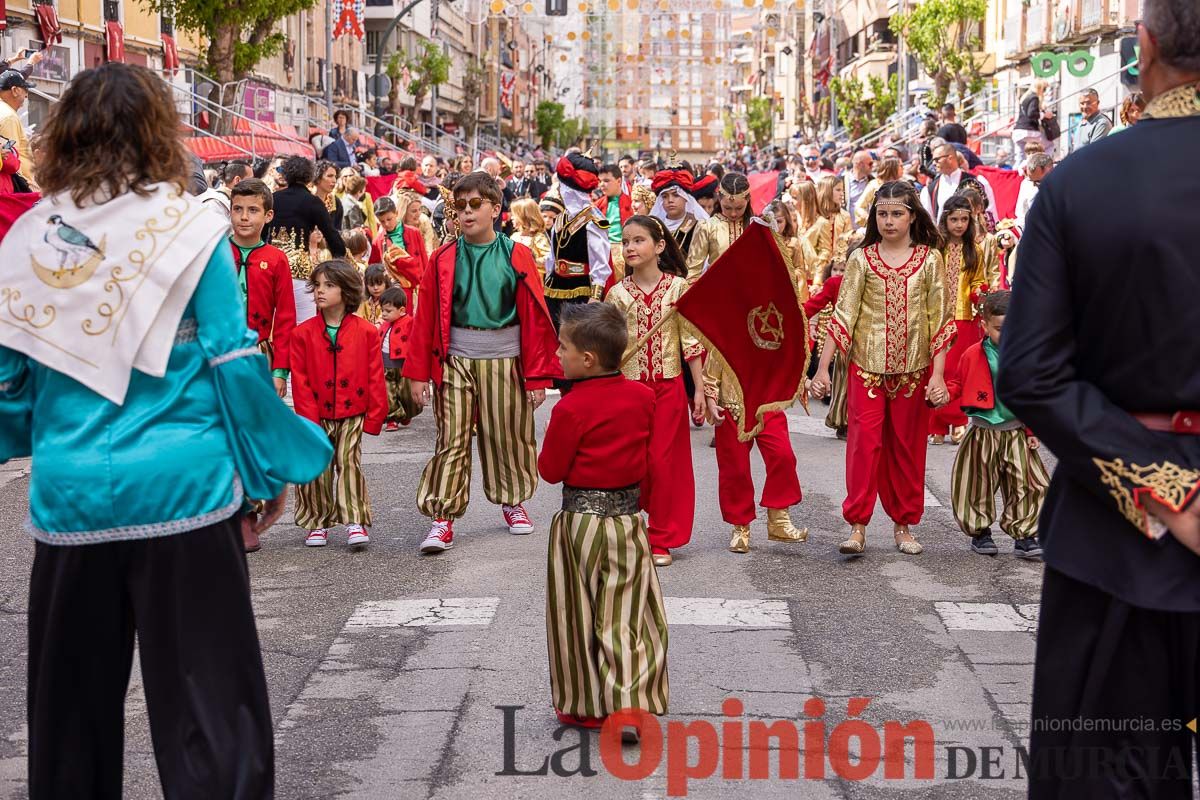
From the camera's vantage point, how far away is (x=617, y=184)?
18.4 metres

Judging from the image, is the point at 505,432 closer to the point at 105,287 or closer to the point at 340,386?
the point at 340,386

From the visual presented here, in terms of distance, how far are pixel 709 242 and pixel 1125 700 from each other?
23.0 ft

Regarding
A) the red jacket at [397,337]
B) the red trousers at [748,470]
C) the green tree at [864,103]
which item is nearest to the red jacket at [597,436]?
the red trousers at [748,470]

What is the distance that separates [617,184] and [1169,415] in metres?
15.3

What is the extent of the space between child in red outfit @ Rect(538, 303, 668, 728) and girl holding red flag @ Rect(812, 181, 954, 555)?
2.85 m

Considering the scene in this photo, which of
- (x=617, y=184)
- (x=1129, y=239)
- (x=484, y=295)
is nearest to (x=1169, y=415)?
(x=1129, y=239)

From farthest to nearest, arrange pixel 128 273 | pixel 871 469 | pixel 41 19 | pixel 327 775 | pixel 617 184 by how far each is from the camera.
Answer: pixel 41 19
pixel 617 184
pixel 871 469
pixel 327 775
pixel 128 273

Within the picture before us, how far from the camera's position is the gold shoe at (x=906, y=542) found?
8523mm

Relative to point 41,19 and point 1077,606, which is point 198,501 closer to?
point 1077,606

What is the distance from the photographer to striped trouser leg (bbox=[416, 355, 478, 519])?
28.6 feet

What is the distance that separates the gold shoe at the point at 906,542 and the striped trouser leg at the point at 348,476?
2613 millimetres

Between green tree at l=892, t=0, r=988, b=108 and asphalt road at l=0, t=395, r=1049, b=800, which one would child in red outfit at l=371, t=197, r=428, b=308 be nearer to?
asphalt road at l=0, t=395, r=1049, b=800

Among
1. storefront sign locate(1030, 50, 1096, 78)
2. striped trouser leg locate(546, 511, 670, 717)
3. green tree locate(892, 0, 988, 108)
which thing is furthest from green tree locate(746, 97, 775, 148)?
striped trouser leg locate(546, 511, 670, 717)

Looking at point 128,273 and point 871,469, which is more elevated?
point 128,273
